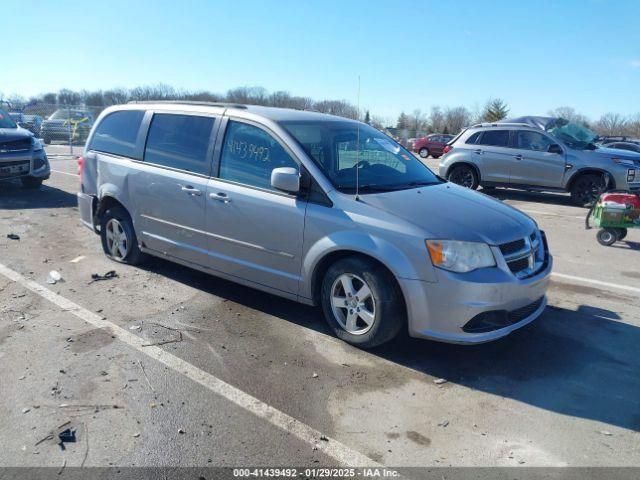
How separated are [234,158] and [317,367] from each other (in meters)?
2.09

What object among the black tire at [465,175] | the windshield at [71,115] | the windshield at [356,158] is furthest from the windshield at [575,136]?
the windshield at [71,115]

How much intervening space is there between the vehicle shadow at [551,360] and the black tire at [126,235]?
1623 mm

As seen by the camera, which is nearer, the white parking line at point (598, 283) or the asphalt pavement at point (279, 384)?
the asphalt pavement at point (279, 384)

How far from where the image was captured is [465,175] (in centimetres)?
1355

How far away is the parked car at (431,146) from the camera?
35.1m

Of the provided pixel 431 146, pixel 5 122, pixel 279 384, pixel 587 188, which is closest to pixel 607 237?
pixel 587 188

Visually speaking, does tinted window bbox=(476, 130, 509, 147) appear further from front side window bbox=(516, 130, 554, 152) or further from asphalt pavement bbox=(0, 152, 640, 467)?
asphalt pavement bbox=(0, 152, 640, 467)

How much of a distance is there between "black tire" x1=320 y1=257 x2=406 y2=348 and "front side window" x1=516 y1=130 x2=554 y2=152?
988 centimetres

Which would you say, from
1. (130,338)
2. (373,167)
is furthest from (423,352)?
(130,338)

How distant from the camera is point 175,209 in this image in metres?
5.30

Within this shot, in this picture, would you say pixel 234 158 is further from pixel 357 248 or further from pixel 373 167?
pixel 357 248

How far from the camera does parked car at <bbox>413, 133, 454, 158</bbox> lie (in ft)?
115

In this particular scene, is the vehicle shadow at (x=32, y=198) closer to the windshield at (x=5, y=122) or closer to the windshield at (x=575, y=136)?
the windshield at (x=5, y=122)

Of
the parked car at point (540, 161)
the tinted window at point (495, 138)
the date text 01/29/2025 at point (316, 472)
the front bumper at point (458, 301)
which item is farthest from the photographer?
the tinted window at point (495, 138)
